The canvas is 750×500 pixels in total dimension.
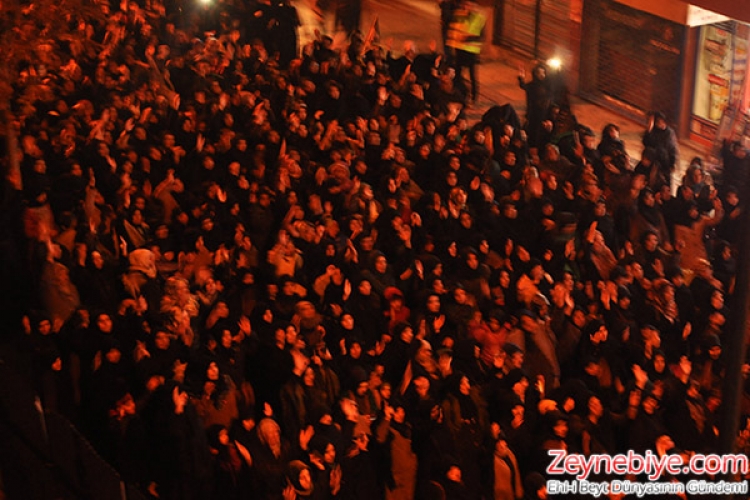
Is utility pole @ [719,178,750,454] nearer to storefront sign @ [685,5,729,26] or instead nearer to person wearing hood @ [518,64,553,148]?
person wearing hood @ [518,64,553,148]

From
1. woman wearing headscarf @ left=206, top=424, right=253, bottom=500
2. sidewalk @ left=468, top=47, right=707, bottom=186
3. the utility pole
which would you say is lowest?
sidewalk @ left=468, top=47, right=707, bottom=186

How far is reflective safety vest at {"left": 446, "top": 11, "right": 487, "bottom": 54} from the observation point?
615 inches

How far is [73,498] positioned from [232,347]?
5.76 feet

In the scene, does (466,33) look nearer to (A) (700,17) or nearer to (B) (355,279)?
(A) (700,17)

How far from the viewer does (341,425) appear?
8.21 m

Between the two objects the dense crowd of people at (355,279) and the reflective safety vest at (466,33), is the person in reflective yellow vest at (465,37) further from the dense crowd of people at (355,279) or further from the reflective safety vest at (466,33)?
the dense crowd of people at (355,279)

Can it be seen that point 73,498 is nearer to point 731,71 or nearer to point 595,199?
point 595,199

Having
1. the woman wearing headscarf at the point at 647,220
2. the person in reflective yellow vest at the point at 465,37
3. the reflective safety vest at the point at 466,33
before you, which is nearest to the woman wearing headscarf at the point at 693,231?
the woman wearing headscarf at the point at 647,220

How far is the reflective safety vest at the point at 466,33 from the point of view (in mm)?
15609

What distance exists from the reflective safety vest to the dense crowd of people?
130 cm

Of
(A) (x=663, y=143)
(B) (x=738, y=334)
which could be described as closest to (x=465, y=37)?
(A) (x=663, y=143)

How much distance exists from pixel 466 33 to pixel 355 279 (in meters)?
6.75

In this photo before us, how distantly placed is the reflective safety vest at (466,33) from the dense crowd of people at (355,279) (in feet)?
4.25

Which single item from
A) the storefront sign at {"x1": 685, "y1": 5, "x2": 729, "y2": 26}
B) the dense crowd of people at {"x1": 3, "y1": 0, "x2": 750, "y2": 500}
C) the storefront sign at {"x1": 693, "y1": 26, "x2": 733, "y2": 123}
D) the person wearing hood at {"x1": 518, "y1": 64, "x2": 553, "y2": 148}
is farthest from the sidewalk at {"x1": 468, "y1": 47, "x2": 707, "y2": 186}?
the dense crowd of people at {"x1": 3, "y1": 0, "x2": 750, "y2": 500}
